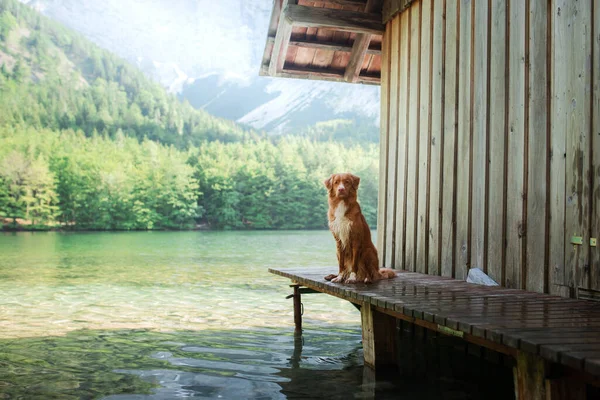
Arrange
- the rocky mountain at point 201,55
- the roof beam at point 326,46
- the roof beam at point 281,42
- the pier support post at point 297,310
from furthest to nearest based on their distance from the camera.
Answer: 1. the rocky mountain at point 201,55
2. the roof beam at point 326,46
3. the roof beam at point 281,42
4. the pier support post at point 297,310

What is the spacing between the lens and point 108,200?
62.0m

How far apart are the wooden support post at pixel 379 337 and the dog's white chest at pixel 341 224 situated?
737mm

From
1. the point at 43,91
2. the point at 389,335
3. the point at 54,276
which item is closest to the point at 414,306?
the point at 389,335

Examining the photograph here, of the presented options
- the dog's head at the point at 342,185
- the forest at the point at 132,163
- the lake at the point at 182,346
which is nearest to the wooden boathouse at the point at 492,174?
the lake at the point at 182,346

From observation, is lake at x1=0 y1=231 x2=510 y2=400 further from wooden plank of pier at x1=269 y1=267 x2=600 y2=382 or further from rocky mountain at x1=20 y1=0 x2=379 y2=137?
rocky mountain at x1=20 y1=0 x2=379 y2=137

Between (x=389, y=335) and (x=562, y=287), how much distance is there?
1405 millimetres

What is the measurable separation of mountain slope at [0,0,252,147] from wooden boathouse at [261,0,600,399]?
75783 millimetres

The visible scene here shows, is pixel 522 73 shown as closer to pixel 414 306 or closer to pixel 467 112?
pixel 467 112

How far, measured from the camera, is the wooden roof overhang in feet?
25.5

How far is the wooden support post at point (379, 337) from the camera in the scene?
522 cm

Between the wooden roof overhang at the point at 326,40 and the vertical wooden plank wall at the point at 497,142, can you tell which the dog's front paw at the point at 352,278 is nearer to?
the vertical wooden plank wall at the point at 497,142

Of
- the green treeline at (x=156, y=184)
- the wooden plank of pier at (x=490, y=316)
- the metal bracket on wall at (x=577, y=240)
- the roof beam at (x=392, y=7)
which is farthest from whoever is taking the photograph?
the green treeline at (x=156, y=184)

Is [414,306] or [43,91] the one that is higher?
[43,91]

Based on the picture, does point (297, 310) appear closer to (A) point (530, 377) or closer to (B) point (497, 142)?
(B) point (497, 142)
